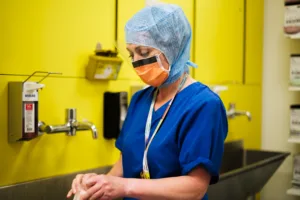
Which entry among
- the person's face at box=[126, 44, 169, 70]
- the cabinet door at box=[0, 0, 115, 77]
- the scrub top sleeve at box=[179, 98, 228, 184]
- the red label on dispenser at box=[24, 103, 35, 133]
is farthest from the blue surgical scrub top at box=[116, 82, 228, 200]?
the cabinet door at box=[0, 0, 115, 77]

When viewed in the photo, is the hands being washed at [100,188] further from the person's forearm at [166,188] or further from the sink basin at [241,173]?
the sink basin at [241,173]

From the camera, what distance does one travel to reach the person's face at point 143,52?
1.23 metres

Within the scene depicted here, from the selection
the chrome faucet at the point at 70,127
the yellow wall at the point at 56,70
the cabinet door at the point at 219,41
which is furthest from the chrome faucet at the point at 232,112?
the chrome faucet at the point at 70,127

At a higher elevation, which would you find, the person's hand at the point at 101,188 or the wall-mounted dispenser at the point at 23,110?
the wall-mounted dispenser at the point at 23,110

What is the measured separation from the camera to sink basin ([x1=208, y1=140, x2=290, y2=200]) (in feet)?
6.75

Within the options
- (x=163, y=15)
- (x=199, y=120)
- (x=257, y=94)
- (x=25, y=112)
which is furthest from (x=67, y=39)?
(x=257, y=94)

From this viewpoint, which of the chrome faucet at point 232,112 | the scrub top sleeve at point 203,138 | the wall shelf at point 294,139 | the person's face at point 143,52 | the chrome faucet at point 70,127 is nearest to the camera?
the scrub top sleeve at point 203,138

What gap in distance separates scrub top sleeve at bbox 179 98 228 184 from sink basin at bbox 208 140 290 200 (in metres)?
0.86

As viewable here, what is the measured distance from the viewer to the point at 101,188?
1017mm

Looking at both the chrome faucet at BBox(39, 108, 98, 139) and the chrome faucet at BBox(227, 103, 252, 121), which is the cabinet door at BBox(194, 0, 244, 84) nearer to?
the chrome faucet at BBox(227, 103, 252, 121)

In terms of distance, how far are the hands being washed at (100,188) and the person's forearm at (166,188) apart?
27mm

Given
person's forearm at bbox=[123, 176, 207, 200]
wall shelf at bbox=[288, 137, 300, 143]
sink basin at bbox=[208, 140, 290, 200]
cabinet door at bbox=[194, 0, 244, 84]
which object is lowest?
sink basin at bbox=[208, 140, 290, 200]

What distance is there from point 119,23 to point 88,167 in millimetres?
725

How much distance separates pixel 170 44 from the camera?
1229 mm
